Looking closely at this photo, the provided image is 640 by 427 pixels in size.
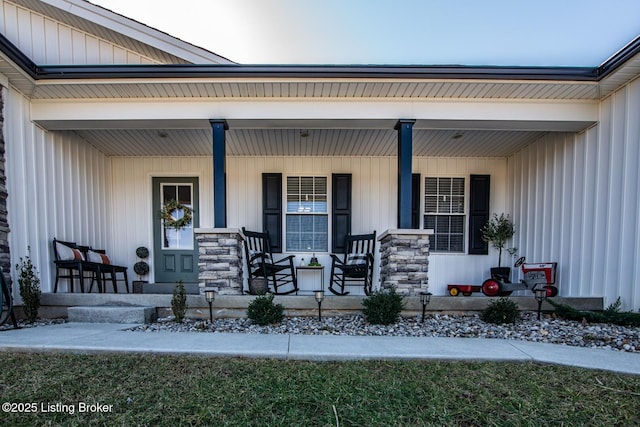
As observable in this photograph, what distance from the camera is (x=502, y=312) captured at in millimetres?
3443

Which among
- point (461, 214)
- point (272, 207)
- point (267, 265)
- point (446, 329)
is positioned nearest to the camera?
point (446, 329)

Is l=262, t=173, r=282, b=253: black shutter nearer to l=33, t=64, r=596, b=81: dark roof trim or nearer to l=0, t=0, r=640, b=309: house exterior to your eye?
l=0, t=0, r=640, b=309: house exterior

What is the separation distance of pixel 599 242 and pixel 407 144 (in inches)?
105

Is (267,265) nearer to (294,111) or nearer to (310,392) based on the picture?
(294,111)

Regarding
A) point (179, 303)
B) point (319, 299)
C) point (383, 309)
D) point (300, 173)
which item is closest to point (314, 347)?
point (319, 299)

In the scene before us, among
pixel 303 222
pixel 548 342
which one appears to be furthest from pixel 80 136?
pixel 548 342

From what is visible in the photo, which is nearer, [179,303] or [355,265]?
[179,303]

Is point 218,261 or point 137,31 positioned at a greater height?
point 137,31

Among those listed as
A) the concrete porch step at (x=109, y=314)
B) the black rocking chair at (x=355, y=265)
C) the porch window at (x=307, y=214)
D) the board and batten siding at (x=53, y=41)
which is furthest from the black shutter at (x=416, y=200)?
the board and batten siding at (x=53, y=41)

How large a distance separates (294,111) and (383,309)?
2.68 m

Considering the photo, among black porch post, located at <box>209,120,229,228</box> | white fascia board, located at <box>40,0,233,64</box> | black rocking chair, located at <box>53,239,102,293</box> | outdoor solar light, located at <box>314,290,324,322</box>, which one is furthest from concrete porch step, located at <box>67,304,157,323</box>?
white fascia board, located at <box>40,0,233,64</box>

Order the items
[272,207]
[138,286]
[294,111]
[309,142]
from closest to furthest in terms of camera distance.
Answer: [294,111] < [309,142] < [138,286] < [272,207]

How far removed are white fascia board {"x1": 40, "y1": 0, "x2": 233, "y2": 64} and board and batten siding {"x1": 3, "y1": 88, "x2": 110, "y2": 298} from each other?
133cm

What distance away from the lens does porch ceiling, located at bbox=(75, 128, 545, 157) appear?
4.81 meters
